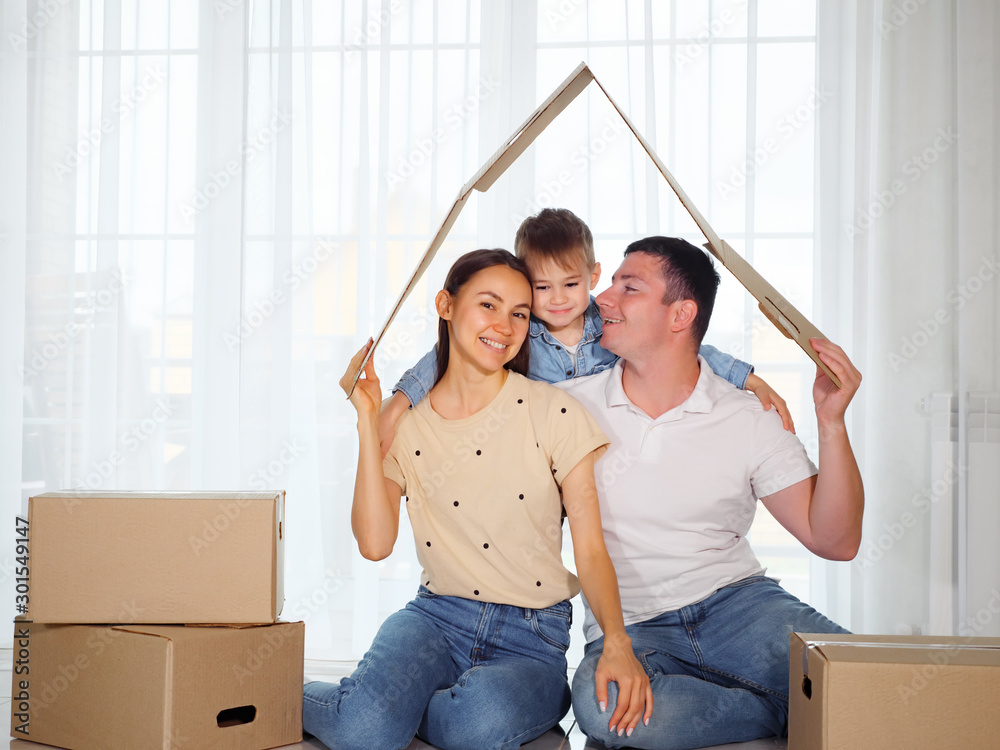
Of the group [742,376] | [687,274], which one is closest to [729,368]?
[742,376]

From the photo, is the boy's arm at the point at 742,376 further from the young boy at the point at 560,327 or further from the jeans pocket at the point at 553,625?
the jeans pocket at the point at 553,625

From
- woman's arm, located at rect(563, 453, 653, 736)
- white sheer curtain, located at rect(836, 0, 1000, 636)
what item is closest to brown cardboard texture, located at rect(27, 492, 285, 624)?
woman's arm, located at rect(563, 453, 653, 736)

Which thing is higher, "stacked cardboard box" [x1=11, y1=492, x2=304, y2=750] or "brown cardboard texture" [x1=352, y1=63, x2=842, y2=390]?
"brown cardboard texture" [x1=352, y1=63, x2=842, y2=390]

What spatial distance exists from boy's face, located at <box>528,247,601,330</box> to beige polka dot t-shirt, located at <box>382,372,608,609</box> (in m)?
0.17

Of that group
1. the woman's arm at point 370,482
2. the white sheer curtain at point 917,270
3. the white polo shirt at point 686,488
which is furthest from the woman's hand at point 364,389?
the white sheer curtain at point 917,270

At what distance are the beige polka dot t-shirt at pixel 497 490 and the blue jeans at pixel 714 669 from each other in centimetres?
18

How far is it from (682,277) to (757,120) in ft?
2.71

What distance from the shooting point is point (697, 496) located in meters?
1.58

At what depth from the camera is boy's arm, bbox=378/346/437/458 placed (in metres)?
1.56

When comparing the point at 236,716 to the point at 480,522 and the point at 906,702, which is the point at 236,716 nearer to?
the point at 480,522

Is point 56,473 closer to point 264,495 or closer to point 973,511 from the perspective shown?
point 264,495

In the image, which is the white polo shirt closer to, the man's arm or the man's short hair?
the man's arm

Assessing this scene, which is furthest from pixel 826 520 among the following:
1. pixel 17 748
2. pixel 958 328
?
pixel 17 748

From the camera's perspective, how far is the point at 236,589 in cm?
138
